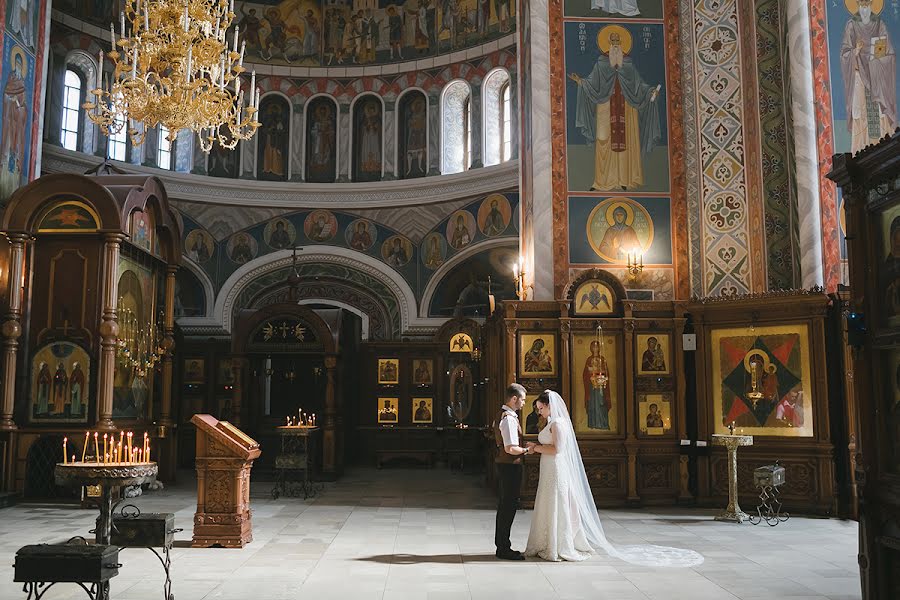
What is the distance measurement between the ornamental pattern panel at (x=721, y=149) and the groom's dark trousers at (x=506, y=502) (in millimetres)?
5838

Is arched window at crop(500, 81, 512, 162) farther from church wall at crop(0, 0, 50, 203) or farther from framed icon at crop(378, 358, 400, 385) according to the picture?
church wall at crop(0, 0, 50, 203)

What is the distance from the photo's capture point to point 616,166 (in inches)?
534

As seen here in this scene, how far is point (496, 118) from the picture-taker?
22969 millimetres

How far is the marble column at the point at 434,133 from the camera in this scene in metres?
23.4

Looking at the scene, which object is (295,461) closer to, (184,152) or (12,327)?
(12,327)

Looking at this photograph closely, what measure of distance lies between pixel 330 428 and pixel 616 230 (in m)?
7.19

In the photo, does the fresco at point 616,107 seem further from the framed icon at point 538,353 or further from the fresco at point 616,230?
the framed icon at point 538,353

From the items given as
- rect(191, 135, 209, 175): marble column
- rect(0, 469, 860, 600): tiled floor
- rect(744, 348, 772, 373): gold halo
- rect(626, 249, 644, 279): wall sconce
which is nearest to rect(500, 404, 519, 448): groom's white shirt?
rect(0, 469, 860, 600): tiled floor

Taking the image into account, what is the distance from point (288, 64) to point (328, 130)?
2152mm

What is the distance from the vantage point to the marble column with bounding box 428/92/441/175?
76.9 ft

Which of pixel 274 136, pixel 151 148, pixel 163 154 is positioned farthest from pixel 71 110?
pixel 274 136

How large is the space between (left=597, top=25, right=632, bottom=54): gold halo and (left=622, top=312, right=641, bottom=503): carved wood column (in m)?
4.29

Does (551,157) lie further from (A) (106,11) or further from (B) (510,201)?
(A) (106,11)

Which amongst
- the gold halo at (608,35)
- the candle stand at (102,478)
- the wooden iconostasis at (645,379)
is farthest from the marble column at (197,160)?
the candle stand at (102,478)
